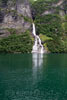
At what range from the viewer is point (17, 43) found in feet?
500

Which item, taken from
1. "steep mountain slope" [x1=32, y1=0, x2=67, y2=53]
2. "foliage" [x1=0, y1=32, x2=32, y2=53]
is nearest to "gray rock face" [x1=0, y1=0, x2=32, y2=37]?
"foliage" [x1=0, y1=32, x2=32, y2=53]

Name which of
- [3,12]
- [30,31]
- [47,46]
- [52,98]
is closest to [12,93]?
[52,98]

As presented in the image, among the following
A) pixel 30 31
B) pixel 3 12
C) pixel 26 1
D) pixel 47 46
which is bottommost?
pixel 47 46

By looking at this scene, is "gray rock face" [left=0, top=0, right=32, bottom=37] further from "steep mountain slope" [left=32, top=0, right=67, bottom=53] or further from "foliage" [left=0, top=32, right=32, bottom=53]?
"steep mountain slope" [left=32, top=0, right=67, bottom=53]

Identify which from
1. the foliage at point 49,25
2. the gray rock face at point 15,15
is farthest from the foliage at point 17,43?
the foliage at point 49,25

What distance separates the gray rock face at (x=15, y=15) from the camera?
6716 inches

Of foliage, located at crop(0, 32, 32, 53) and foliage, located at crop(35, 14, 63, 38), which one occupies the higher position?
foliage, located at crop(35, 14, 63, 38)

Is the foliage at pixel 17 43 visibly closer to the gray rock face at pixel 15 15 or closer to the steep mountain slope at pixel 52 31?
the gray rock face at pixel 15 15

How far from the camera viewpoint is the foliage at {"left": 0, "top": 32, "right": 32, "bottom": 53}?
14418cm

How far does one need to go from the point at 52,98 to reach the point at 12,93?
663cm

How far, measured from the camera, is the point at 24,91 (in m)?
31.5

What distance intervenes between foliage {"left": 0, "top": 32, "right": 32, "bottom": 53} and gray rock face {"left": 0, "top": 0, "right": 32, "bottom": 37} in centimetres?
1110

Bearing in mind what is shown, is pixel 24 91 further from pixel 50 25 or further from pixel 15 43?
pixel 50 25

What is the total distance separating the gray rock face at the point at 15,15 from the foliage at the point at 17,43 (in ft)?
36.4
